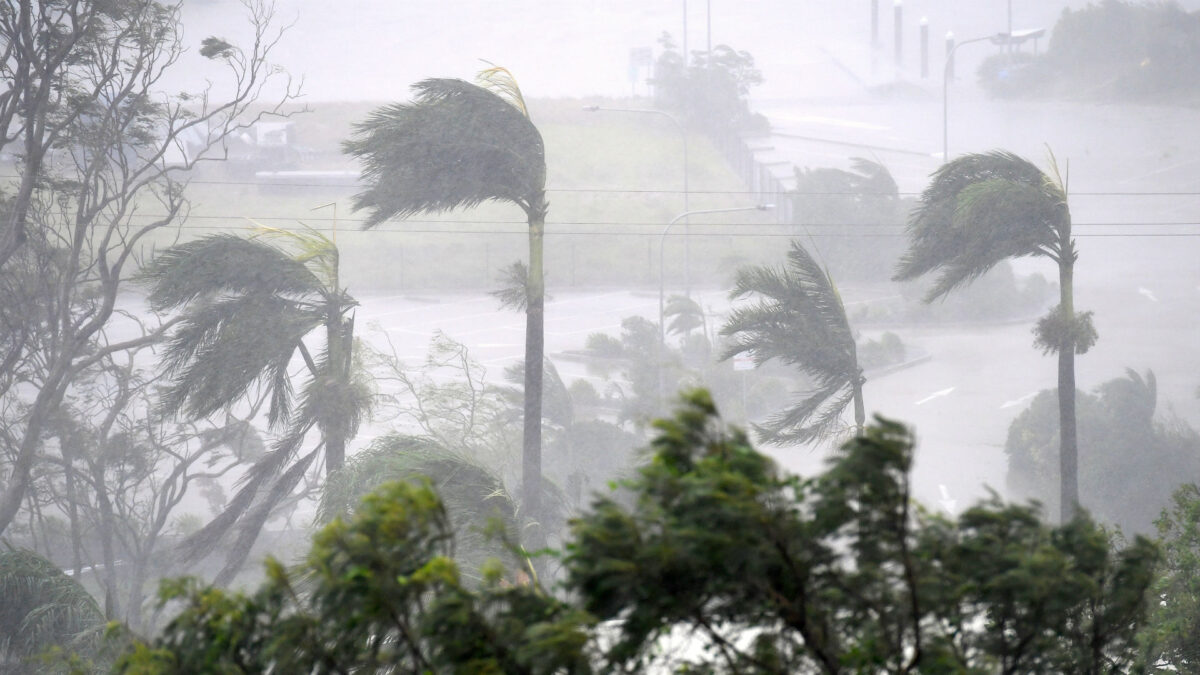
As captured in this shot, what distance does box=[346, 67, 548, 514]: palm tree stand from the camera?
12500 mm

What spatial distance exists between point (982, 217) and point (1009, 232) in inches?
17.4

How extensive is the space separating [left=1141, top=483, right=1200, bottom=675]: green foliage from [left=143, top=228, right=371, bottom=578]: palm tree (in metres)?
9.13

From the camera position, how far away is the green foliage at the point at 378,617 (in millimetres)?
3049

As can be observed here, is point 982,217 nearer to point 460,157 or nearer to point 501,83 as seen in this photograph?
point 501,83

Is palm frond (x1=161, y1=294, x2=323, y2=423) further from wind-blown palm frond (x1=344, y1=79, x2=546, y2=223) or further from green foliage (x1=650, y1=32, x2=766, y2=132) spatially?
green foliage (x1=650, y1=32, x2=766, y2=132)

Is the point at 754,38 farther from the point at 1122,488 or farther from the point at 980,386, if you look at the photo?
the point at 1122,488

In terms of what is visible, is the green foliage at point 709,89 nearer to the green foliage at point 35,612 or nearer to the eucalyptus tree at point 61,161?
the eucalyptus tree at point 61,161

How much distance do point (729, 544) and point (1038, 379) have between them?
22112 millimetres

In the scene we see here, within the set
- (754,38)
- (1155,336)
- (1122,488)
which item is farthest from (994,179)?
(754,38)

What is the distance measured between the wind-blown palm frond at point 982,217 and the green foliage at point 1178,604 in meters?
4.48

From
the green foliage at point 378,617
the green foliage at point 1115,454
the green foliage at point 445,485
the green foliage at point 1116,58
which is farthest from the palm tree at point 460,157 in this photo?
the green foliage at point 1116,58

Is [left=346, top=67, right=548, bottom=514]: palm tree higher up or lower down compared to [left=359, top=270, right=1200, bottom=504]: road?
higher up

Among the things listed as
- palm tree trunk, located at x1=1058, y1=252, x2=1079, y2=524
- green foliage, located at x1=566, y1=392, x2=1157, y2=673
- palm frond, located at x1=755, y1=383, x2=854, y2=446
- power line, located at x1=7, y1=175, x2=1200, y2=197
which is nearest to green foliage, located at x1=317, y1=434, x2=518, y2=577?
palm frond, located at x1=755, y1=383, x2=854, y2=446

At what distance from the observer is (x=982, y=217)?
12.5 m
